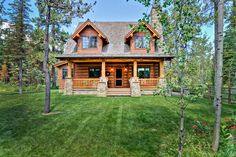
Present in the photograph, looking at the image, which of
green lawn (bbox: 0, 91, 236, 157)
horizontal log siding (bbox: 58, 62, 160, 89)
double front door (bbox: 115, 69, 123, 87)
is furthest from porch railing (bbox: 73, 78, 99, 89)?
green lawn (bbox: 0, 91, 236, 157)

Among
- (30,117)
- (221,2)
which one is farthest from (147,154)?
(30,117)

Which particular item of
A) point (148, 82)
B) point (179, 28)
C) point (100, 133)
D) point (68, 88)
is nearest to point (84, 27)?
point (68, 88)

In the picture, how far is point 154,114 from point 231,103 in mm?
8089

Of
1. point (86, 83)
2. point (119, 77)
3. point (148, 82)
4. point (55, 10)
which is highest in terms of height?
point (55, 10)

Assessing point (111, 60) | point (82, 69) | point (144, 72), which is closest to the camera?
point (111, 60)

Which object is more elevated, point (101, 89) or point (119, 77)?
point (119, 77)

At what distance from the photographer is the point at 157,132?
23.2 ft

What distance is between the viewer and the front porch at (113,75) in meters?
16.7

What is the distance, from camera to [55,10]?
10.7 m

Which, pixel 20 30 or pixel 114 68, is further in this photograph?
pixel 20 30

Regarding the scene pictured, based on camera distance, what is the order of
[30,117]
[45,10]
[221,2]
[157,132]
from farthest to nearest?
[45,10] → [30,117] → [157,132] → [221,2]

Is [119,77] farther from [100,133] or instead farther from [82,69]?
[100,133]

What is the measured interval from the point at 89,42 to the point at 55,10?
6.85 meters

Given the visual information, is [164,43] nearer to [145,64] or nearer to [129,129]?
[129,129]
